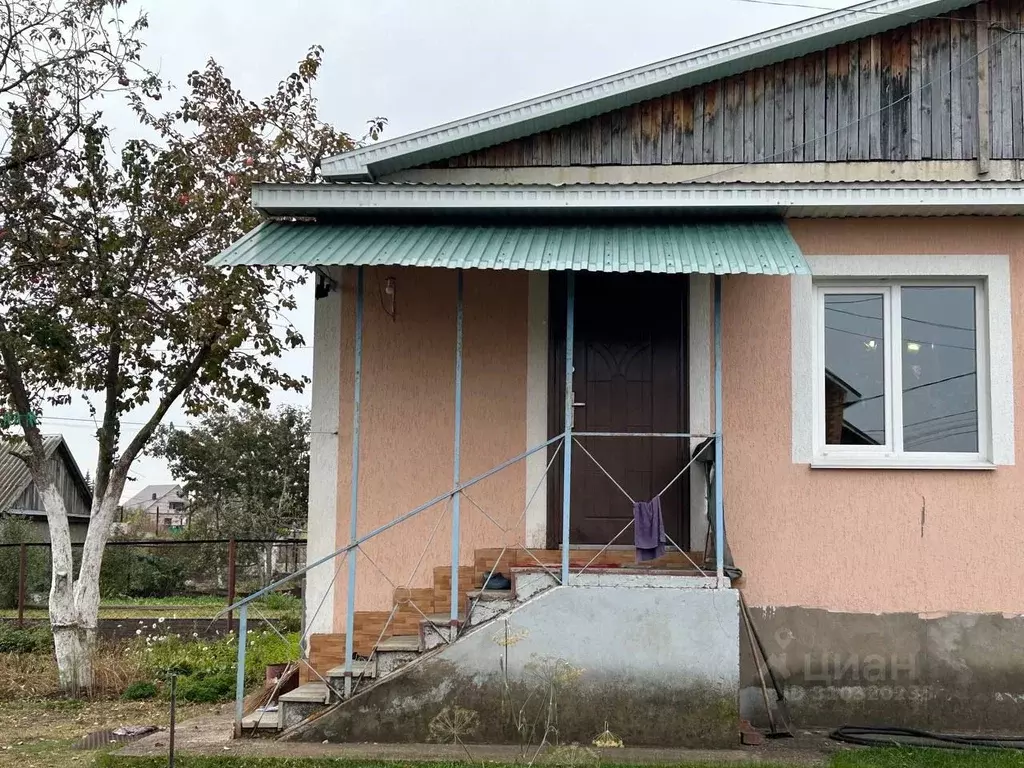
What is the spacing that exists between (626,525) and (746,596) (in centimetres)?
99

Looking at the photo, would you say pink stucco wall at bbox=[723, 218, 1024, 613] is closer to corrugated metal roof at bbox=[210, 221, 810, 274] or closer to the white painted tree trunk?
corrugated metal roof at bbox=[210, 221, 810, 274]

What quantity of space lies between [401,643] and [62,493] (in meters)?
31.1

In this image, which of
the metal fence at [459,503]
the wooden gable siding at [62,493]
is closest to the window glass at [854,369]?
the metal fence at [459,503]

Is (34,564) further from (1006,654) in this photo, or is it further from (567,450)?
(1006,654)

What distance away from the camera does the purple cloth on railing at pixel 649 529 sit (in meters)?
6.64

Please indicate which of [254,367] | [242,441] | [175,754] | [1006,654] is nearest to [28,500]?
[242,441]

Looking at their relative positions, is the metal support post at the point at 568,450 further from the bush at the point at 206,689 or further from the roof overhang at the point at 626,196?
the bush at the point at 206,689

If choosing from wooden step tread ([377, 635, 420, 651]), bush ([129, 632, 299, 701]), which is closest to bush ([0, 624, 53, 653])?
bush ([129, 632, 299, 701])

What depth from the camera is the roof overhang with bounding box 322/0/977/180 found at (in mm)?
7719

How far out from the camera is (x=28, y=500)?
1251 inches

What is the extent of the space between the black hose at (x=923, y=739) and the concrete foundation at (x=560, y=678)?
3.88 ft

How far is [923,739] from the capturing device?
22.2 feet

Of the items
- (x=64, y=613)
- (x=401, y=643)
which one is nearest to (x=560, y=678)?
(x=401, y=643)

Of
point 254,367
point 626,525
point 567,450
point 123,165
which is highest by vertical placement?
point 123,165
